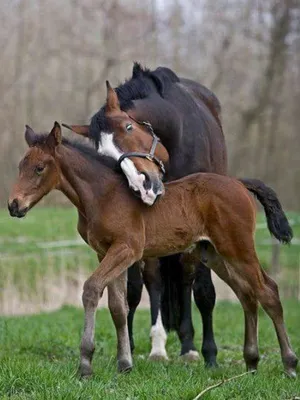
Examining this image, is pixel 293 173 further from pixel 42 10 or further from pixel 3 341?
pixel 3 341

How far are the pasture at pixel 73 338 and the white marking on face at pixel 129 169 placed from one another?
127 centimetres

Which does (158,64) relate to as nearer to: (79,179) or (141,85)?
(141,85)

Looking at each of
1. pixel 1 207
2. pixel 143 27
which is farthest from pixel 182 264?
pixel 143 27

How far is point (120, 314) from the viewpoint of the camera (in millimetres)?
5945

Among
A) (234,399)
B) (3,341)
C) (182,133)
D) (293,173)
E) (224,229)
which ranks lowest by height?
(293,173)

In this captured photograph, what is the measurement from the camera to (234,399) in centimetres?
492

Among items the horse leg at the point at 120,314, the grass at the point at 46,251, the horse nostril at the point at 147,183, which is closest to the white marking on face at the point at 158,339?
the horse leg at the point at 120,314

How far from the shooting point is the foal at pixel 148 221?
5.65 m

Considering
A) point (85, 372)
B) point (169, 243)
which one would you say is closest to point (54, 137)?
point (169, 243)

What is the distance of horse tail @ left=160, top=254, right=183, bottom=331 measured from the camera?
758 cm

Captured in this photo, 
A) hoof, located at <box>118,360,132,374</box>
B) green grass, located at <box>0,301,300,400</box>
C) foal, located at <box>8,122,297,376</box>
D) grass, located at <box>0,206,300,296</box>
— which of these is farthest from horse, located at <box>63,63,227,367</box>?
grass, located at <box>0,206,300,296</box>

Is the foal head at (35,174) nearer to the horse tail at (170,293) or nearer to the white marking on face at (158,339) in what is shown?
the horse tail at (170,293)

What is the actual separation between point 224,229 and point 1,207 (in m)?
13.0

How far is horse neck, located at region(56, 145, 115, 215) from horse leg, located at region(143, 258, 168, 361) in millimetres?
1695
